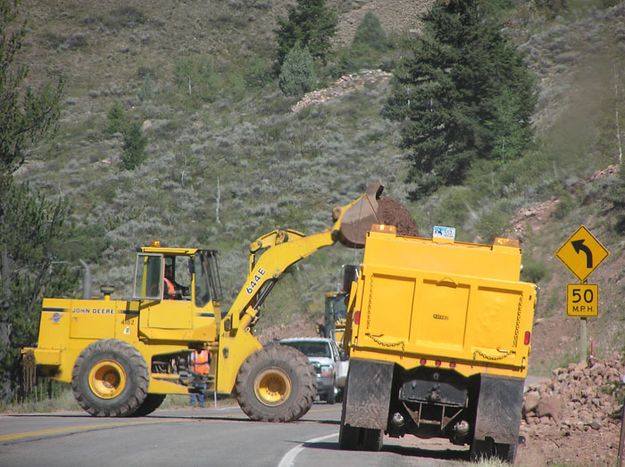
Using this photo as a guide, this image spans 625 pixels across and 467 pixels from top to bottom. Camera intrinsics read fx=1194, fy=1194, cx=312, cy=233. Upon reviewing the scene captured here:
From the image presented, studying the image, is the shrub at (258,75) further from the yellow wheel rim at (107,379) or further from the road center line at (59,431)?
the road center line at (59,431)

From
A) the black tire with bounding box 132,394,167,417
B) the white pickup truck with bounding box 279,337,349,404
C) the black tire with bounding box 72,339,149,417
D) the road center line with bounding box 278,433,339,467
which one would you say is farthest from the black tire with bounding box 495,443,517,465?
the white pickup truck with bounding box 279,337,349,404

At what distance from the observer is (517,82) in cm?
6194

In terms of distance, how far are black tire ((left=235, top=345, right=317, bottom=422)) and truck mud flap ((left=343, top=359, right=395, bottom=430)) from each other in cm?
606

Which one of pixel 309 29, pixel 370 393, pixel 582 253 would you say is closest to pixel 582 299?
pixel 582 253

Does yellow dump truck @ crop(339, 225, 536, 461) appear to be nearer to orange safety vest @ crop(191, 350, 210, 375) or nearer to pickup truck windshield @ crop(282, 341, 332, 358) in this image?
orange safety vest @ crop(191, 350, 210, 375)

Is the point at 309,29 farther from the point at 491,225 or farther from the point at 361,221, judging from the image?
the point at 361,221

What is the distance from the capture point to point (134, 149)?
7819 cm

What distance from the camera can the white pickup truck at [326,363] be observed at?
31078mm

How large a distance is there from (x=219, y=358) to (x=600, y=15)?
83.9 ft

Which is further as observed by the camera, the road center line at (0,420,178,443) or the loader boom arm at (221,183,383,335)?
the loader boom arm at (221,183,383,335)

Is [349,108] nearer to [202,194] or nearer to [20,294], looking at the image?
[202,194]

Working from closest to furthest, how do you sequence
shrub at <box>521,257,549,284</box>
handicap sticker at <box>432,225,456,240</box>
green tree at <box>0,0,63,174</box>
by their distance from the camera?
handicap sticker at <box>432,225,456,240</box> → green tree at <box>0,0,63,174</box> → shrub at <box>521,257,549,284</box>

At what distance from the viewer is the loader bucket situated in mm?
21625

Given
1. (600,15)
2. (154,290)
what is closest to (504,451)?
(154,290)
